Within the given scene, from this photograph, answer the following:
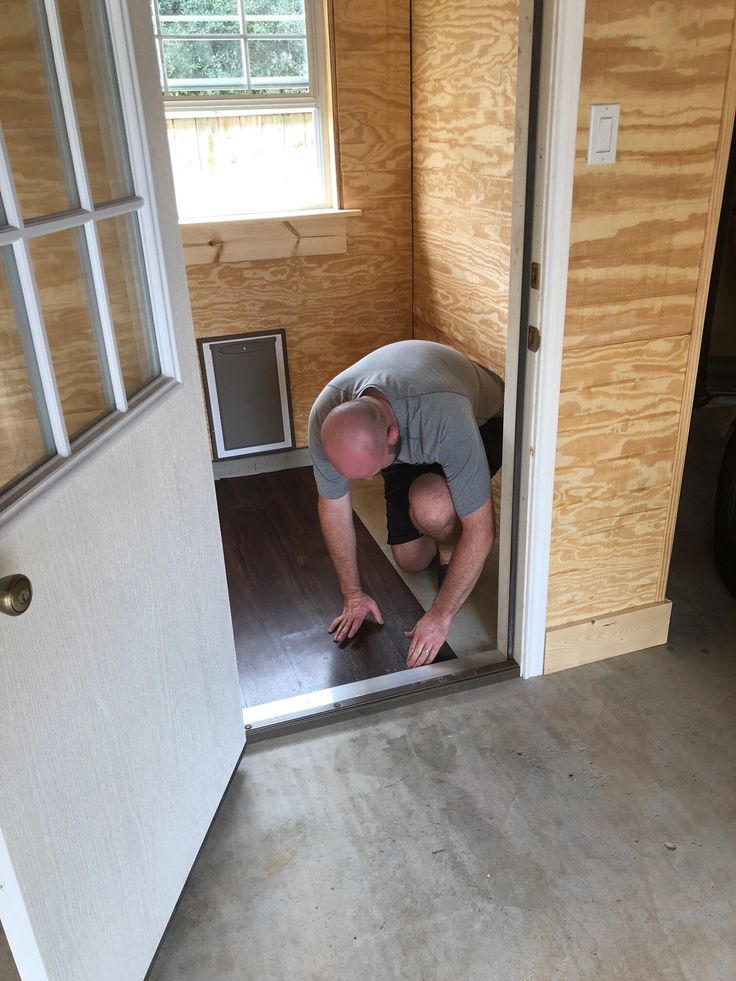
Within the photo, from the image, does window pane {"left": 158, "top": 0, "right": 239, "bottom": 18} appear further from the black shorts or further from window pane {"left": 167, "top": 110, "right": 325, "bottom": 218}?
the black shorts

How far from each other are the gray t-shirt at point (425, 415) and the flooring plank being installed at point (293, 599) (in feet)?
1.47

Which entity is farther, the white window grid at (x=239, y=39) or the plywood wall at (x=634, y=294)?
the white window grid at (x=239, y=39)

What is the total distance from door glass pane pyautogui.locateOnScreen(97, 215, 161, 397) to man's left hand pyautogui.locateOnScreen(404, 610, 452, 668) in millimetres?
1166

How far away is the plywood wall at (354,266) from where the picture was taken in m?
3.08

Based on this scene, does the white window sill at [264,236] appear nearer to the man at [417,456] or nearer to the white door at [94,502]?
the man at [417,456]

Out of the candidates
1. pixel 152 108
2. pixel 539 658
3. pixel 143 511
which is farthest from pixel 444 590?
pixel 152 108

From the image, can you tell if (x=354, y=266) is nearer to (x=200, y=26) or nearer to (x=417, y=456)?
(x=200, y=26)

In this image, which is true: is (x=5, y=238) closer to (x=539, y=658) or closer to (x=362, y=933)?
(x=362, y=933)

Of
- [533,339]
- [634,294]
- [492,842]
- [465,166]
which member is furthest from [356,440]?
[465,166]

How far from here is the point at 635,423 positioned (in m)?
1.99

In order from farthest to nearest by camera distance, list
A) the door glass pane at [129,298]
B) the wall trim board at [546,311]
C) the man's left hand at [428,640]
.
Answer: the man's left hand at [428,640], the wall trim board at [546,311], the door glass pane at [129,298]

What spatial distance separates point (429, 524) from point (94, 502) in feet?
4.68

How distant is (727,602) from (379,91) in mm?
2370

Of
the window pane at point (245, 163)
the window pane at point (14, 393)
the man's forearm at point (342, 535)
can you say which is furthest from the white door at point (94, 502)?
the window pane at point (245, 163)
